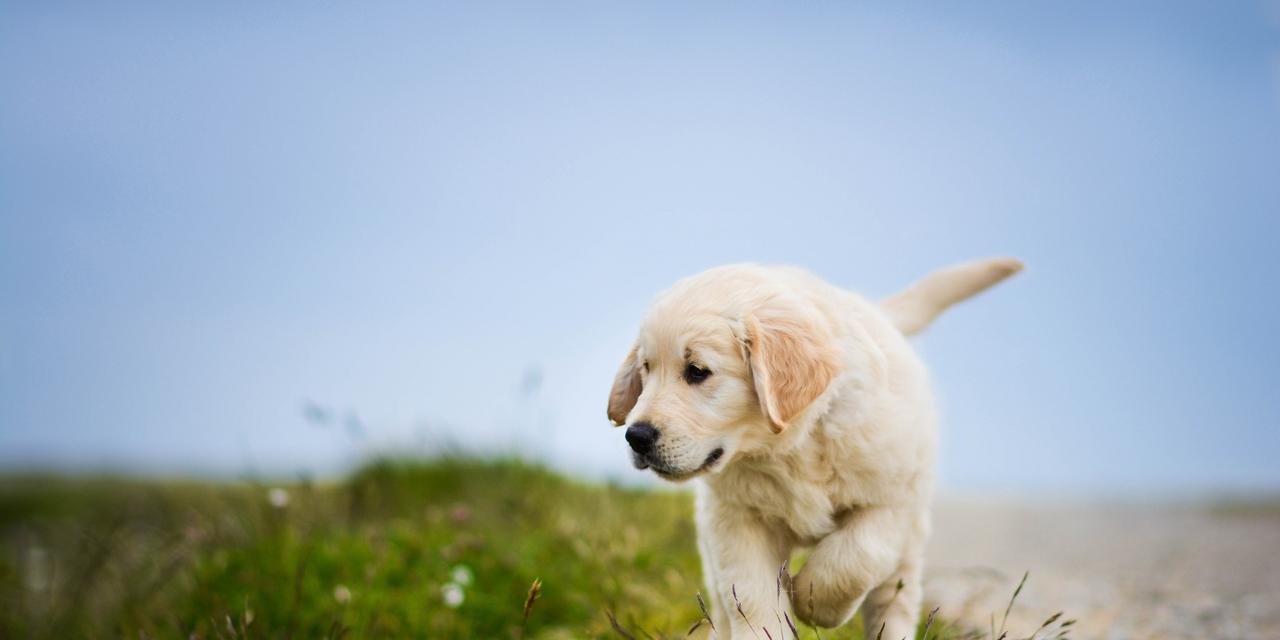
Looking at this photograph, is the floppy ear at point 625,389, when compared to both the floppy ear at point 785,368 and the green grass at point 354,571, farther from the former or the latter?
the green grass at point 354,571

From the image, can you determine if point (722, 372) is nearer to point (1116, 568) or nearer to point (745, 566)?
point (745, 566)

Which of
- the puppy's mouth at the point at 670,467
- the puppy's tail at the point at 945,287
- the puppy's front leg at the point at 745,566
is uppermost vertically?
the puppy's tail at the point at 945,287

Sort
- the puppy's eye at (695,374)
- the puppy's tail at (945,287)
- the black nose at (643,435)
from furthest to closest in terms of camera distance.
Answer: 1. the puppy's tail at (945,287)
2. the puppy's eye at (695,374)
3. the black nose at (643,435)

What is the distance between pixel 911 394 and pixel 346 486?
733 centimetres

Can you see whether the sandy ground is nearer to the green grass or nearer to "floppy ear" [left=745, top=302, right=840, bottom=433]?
"floppy ear" [left=745, top=302, right=840, bottom=433]

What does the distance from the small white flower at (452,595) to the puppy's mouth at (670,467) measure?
214cm

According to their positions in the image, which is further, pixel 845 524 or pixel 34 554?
pixel 34 554

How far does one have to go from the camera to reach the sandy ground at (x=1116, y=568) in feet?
16.9

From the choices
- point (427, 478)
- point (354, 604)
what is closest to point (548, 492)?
point (427, 478)

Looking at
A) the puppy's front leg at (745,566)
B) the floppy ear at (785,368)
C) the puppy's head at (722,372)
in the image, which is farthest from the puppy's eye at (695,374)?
the puppy's front leg at (745,566)

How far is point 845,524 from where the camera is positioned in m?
3.46

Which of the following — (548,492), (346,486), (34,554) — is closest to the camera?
(34,554)

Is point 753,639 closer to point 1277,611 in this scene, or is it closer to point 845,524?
point 845,524

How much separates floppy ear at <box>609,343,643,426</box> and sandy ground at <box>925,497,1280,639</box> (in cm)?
154
